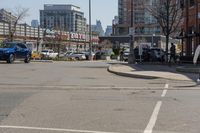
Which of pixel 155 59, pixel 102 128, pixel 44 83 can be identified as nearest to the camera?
pixel 102 128

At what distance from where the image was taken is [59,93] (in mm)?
16984

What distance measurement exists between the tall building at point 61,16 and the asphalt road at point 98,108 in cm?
12923

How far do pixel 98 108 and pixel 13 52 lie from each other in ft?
93.6

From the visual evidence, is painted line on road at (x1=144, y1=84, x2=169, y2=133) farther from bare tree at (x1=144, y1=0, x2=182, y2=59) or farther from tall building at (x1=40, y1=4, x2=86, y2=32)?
tall building at (x1=40, y1=4, x2=86, y2=32)

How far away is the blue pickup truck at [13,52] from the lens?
131 feet

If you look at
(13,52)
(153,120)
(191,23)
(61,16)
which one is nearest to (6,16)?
(61,16)

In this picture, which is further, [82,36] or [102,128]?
[82,36]

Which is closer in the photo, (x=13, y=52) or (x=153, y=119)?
(x=153, y=119)

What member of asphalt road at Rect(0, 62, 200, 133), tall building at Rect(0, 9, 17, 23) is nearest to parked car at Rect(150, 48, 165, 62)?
asphalt road at Rect(0, 62, 200, 133)

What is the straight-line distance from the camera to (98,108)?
13008mm

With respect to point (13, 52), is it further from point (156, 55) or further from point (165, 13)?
point (156, 55)

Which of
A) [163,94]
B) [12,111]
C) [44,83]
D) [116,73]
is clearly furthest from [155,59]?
[12,111]

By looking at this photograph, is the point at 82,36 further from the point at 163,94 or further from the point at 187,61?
the point at 163,94

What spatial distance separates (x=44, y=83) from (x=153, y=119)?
10347 mm
